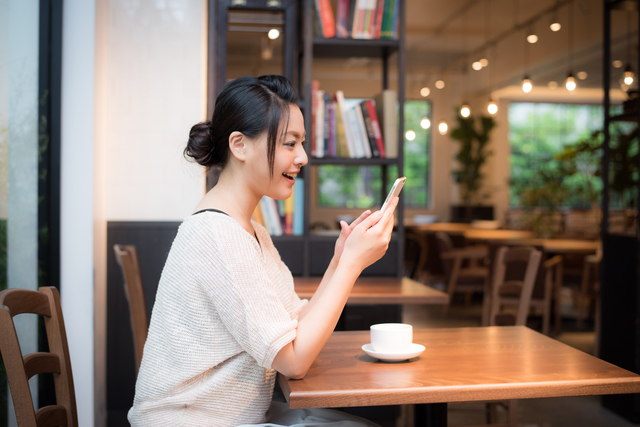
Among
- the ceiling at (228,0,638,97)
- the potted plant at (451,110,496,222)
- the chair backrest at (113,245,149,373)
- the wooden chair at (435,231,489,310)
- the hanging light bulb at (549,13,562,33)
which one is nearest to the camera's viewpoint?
the chair backrest at (113,245,149,373)

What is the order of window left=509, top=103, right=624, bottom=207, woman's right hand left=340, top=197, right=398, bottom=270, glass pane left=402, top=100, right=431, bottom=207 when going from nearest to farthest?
woman's right hand left=340, top=197, right=398, bottom=270 < glass pane left=402, top=100, right=431, bottom=207 < window left=509, top=103, right=624, bottom=207

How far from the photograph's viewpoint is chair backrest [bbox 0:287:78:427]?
1133mm

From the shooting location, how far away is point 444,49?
32.5 ft

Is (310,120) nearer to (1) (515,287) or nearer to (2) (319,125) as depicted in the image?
(2) (319,125)

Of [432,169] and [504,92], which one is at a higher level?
[504,92]

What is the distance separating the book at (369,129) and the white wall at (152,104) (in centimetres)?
84

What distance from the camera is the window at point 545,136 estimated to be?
40.0 ft

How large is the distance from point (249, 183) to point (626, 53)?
9.94m

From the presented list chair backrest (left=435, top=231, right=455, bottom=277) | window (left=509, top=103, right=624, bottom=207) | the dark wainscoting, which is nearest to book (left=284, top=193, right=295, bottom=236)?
the dark wainscoting

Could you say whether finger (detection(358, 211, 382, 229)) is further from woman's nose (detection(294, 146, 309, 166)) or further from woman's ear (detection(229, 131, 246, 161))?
woman's ear (detection(229, 131, 246, 161))

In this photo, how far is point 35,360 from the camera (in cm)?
130

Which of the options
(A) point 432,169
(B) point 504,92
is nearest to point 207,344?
(A) point 432,169

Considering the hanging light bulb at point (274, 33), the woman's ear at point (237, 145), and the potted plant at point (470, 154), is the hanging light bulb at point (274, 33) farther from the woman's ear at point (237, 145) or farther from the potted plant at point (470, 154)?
the potted plant at point (470, 154)

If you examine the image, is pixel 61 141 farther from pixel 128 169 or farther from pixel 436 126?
pixel 436 126
